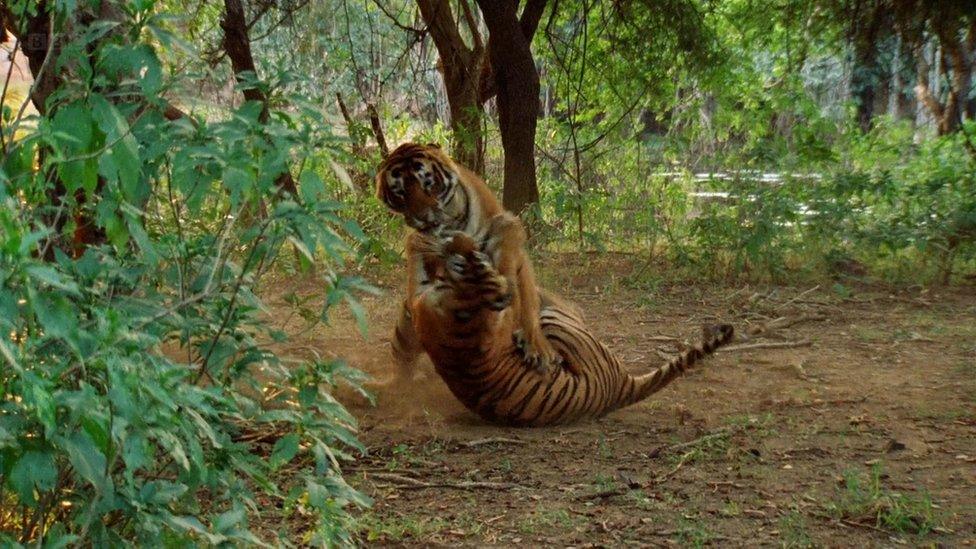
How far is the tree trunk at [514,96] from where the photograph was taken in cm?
815

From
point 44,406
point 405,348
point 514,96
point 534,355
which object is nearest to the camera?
point 44,406

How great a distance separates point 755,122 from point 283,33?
6446 mm

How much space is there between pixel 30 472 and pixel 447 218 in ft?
11.3

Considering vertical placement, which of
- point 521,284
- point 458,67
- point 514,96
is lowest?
point 521,284

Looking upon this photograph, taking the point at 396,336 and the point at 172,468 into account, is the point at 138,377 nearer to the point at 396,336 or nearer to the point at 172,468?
the point at 172,468

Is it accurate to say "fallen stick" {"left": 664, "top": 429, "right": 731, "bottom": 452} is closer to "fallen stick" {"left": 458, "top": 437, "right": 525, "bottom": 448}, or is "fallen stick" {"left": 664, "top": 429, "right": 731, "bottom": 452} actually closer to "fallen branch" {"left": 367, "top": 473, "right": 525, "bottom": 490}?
"fallen stick" {"left": 458, "top": 437, "right": 525, "bottom": 448}

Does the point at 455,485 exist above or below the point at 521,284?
below

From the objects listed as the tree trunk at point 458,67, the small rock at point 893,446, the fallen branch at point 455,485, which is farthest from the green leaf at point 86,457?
the tree trunk at point 458,67

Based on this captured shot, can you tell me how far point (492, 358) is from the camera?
15.6 feet

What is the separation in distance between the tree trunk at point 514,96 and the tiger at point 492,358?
328 cm

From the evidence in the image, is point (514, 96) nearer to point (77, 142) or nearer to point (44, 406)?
point (77, 142)

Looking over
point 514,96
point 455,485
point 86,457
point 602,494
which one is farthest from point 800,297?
point 86,457

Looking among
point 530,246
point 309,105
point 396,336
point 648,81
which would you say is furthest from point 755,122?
point 309,105

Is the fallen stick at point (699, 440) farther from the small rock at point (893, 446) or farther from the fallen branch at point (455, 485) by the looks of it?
the fallen branch at point (455, 485)
